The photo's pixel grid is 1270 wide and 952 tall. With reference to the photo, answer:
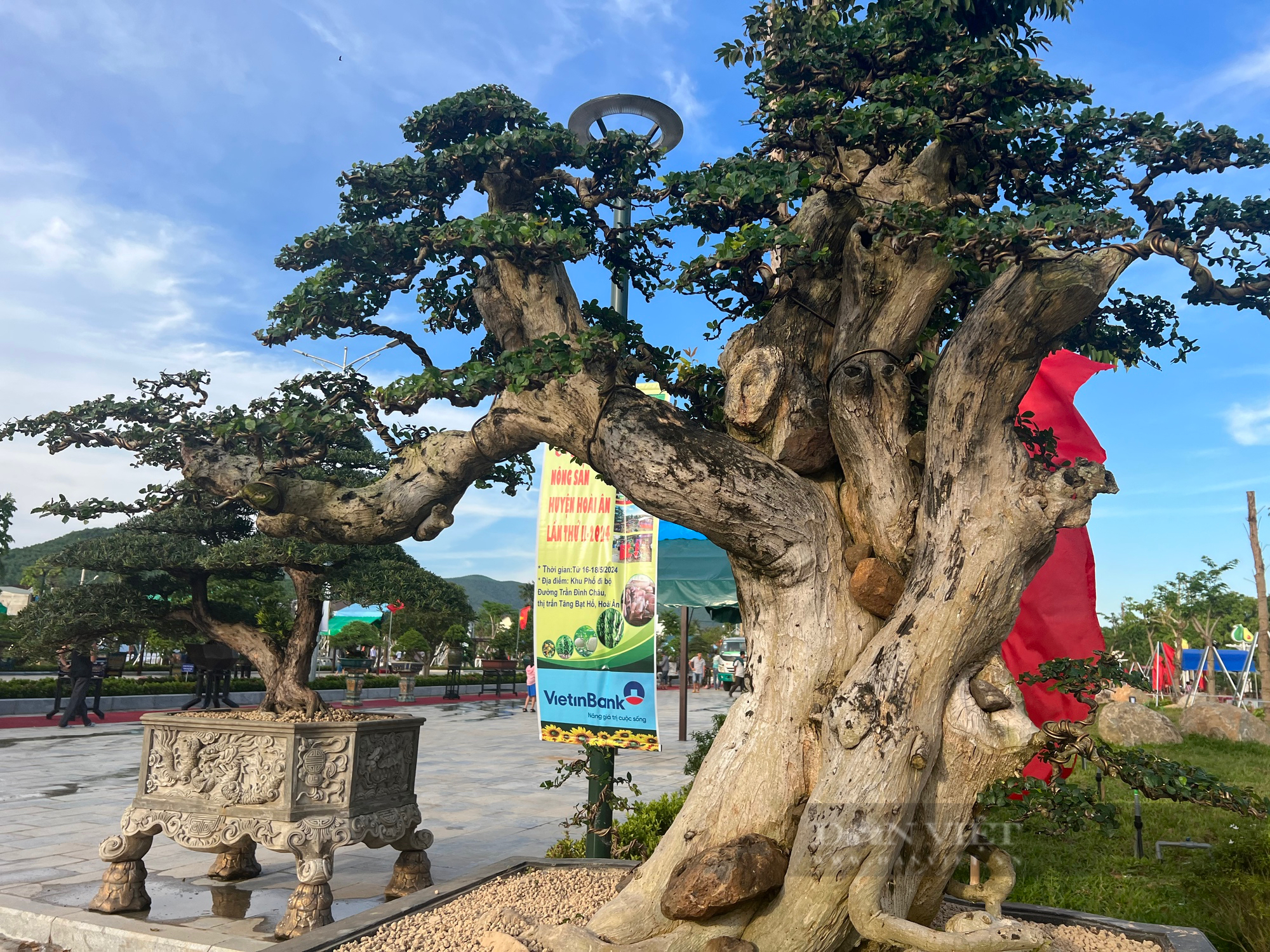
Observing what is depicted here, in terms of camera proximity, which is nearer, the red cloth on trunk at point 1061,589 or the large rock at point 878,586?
the large rock at point 878,586

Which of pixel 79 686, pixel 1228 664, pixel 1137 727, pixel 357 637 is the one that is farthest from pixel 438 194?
pixel 1228 664

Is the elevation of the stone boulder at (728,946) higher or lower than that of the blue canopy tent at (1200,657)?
lower

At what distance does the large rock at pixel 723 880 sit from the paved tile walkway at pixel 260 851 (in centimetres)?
281

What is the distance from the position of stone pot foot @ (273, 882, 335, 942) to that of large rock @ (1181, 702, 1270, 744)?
55.7 feet

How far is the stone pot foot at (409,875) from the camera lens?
18.4 ft

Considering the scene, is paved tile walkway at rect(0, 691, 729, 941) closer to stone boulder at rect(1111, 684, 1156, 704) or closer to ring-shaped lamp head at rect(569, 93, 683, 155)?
ring-shaped lamp head at rect(569, 93, 683, 155)

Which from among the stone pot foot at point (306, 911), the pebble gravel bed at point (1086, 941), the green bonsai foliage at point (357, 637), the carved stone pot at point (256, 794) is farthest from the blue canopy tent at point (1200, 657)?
the green bonsai foliage at point (357, 637)

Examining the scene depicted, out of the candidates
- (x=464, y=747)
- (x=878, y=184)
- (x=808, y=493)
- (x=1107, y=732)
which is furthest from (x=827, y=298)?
(x=1107, y=732)

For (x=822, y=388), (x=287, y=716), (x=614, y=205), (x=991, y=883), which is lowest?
(x=991, y=883)

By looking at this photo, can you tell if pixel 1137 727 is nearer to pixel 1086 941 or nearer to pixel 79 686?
pixel 1086 941

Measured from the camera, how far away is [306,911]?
4.69 metres

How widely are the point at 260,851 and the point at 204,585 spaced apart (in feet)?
8.28

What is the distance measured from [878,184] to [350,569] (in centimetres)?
463

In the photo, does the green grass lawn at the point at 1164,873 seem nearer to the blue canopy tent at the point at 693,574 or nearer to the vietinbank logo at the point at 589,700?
the vietinbank logo at the point at 589,700
